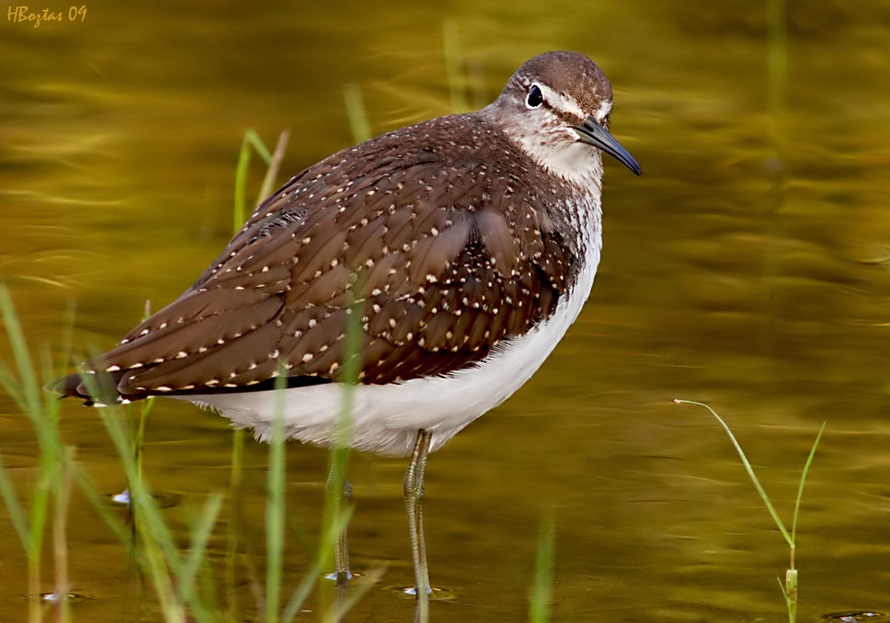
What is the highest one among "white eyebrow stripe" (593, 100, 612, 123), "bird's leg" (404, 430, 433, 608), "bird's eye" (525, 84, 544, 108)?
"bird's eye" (525, 84, 544, 108)

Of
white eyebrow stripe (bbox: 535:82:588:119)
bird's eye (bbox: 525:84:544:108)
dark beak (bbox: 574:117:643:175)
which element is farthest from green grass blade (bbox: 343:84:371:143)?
dark beak (bbox: 574:117:643:175)

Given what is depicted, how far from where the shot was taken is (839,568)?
721 cm

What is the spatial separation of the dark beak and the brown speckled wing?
45cm

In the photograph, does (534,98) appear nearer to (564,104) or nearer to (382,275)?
(564,104)

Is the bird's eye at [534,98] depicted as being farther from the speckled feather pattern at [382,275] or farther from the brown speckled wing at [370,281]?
the brown speckled wing at [370,281]

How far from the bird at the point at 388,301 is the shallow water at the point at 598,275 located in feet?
2.36

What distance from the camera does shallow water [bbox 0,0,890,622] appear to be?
7.27 meters

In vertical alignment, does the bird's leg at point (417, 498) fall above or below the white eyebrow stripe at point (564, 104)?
below

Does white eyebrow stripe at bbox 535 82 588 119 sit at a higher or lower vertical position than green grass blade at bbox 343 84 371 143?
lower

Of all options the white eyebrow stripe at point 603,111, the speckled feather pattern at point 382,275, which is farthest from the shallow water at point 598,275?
the white eyebrow stripe at point 603,111

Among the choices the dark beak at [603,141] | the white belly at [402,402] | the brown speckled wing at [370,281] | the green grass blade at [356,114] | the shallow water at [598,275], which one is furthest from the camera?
the green grass blade at [356,114]

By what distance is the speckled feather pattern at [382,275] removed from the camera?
6492 mm

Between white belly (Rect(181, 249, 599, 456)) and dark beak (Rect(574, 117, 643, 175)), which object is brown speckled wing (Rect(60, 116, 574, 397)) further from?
dark beak (Rect(574, 117, 643, 175))

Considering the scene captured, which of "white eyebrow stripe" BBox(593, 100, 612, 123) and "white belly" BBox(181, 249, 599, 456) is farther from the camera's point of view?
"white eyebrow stripe" BBox(593, 100, 612, 123)
